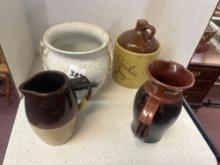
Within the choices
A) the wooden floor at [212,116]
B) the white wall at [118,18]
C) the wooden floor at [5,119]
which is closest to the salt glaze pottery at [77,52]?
the white wall at [118,18]

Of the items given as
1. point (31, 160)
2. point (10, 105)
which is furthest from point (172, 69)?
point (10, 105)

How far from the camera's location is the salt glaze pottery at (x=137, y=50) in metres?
0.50

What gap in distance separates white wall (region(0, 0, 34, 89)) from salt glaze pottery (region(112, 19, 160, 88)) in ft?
0.81

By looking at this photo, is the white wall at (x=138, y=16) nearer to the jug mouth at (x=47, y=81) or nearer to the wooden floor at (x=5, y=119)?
the jug mouth at (x=47, y=81)

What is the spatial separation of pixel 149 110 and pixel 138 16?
346 millimetres

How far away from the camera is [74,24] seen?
1.65 feet

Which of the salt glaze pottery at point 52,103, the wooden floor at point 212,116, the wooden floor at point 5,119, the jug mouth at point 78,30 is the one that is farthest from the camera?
the wooden floor at point 212,116

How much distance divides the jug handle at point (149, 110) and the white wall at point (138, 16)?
30 cm

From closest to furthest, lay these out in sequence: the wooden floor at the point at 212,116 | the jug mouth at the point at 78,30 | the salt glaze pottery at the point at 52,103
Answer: the salt glaze pottery at the point at 52,103, the jug mouth at the point at 78,30, the wooden floor at the point at 212,116

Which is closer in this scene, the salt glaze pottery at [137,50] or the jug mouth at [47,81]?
the jug mouth at [47,81]

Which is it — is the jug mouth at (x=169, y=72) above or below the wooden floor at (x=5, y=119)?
above

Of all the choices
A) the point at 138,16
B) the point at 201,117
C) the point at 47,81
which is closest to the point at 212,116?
the point at 201,117

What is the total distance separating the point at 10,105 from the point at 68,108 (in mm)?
1096

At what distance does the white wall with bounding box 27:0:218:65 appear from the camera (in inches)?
21.9
